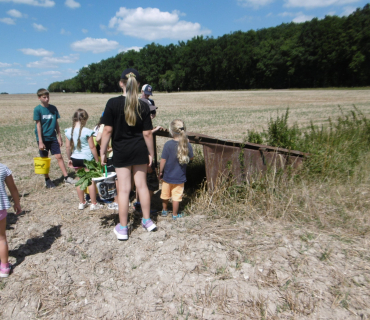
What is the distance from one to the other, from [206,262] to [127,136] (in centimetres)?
163

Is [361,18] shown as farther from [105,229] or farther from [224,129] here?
[105,229]

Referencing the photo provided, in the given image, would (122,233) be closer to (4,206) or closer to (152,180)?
(152,180)

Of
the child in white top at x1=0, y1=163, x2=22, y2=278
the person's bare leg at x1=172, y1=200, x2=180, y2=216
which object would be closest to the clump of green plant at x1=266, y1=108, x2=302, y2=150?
the person's bare leg at x1=172, y1=200, x2=180, y2=216

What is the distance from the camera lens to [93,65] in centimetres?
13200

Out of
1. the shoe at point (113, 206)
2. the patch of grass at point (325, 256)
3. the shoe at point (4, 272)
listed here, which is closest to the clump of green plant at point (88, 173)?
the shoe at point (113, 206)

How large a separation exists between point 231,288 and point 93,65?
472 feet

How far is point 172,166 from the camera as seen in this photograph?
12.8ft

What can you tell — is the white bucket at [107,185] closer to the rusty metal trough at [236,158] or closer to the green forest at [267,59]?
the rusty metal trough at [236,158]

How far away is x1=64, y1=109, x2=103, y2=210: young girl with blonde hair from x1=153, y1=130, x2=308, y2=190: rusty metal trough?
116 cm

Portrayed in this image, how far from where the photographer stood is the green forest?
2569 inches

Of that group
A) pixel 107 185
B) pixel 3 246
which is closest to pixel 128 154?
pixel 107 185

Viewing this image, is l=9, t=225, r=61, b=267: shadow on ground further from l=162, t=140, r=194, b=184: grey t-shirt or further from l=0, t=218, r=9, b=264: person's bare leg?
l=162, t=140, r=194, b=184: grey t-shirt

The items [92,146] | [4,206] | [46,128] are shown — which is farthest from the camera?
[46,128]

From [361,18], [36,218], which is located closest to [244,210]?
[36,218]
